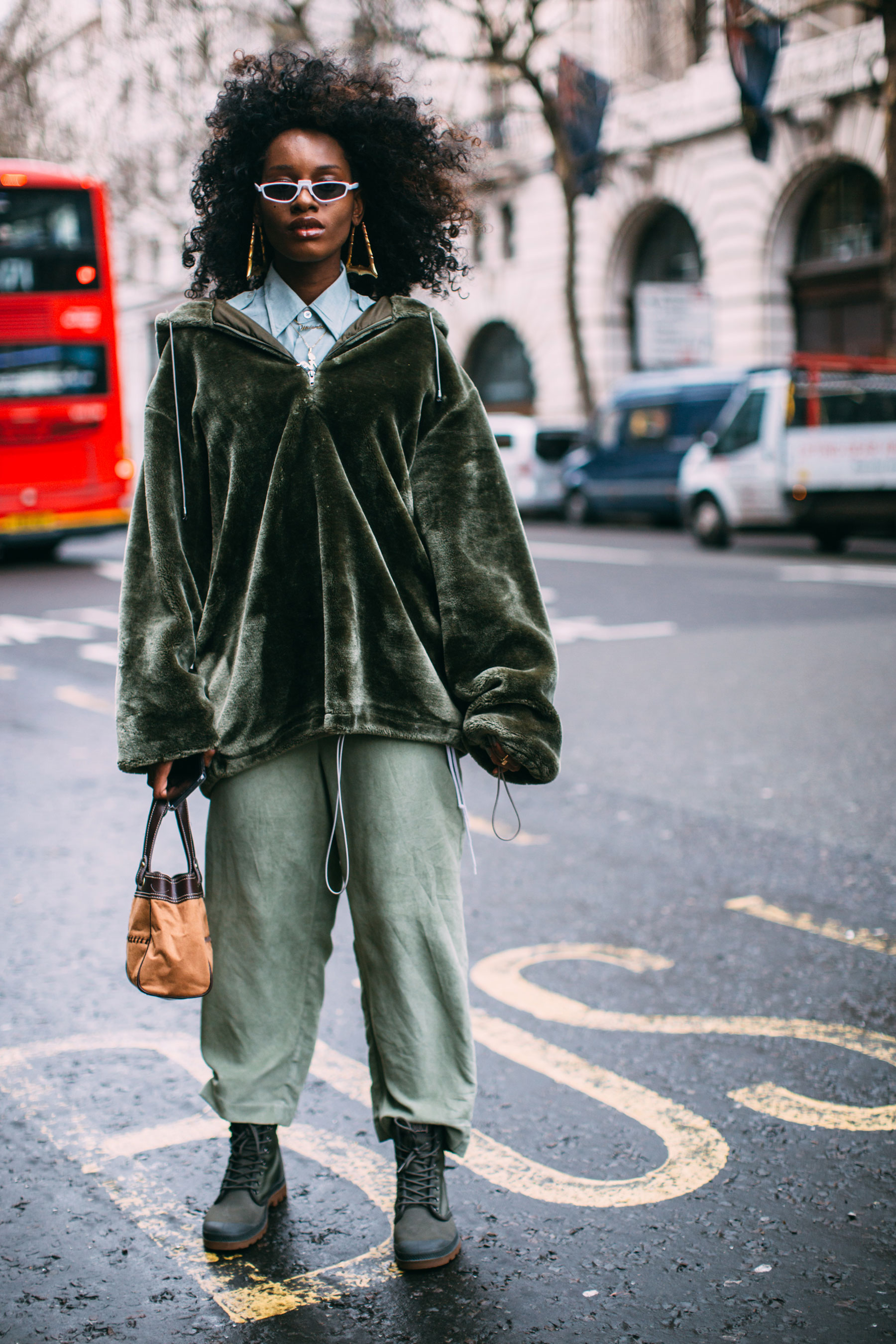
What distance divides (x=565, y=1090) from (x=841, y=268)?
917 inches

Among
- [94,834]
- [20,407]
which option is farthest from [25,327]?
[94,834]

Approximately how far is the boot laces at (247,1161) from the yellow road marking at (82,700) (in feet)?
16.7

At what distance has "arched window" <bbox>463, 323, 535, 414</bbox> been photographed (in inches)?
1283

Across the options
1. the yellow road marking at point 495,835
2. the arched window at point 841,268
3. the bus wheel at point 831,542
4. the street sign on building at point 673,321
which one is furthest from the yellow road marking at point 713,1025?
the street sign on building at point 673,321

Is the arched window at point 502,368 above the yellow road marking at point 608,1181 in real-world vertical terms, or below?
above

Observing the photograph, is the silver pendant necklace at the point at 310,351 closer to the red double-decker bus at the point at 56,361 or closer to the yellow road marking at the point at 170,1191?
the yellow road marking at the point at 170,1191

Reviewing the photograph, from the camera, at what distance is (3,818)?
211 inches

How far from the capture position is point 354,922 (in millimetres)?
2381

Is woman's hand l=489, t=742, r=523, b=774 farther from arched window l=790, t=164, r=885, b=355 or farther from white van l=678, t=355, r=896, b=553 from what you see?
arched window l=790, t=164, r=885, b=355

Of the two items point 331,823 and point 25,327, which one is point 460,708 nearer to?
point 331,823

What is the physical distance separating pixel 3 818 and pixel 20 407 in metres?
10.5

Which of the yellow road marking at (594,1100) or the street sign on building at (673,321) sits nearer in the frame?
the yellow road marking at (594,1100)

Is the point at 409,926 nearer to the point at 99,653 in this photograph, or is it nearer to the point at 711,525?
the point at 99,653

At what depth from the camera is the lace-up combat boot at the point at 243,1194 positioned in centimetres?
234
